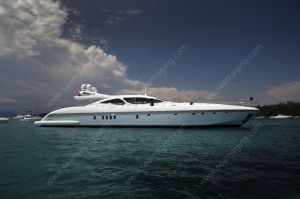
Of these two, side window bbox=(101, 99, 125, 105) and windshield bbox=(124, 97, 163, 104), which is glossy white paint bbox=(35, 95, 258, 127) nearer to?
windshield bbox=(124, 97, 163, 104)

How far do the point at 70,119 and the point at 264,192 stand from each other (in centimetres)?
2787

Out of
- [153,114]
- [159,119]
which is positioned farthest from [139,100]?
[159,119]

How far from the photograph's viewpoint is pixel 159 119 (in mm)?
25359

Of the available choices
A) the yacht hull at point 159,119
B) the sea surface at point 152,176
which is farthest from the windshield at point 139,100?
the sea surface at point 152,176

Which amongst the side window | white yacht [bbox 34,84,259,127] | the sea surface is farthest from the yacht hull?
the sea surface

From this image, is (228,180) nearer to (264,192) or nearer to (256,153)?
(264,192)

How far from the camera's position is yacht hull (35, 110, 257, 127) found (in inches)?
939

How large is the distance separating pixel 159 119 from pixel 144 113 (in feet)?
6.20

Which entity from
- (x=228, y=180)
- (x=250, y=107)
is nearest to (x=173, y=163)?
(x=228, y=180)

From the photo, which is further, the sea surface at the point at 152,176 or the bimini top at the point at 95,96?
the bimini top at the point at 95,96

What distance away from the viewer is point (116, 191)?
5359 millimetres

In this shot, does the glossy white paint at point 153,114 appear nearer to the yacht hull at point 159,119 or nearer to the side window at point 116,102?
the yacht hull at point 159,119

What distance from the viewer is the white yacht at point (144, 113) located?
23.8m

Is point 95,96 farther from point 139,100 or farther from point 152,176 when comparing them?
point 152,176
